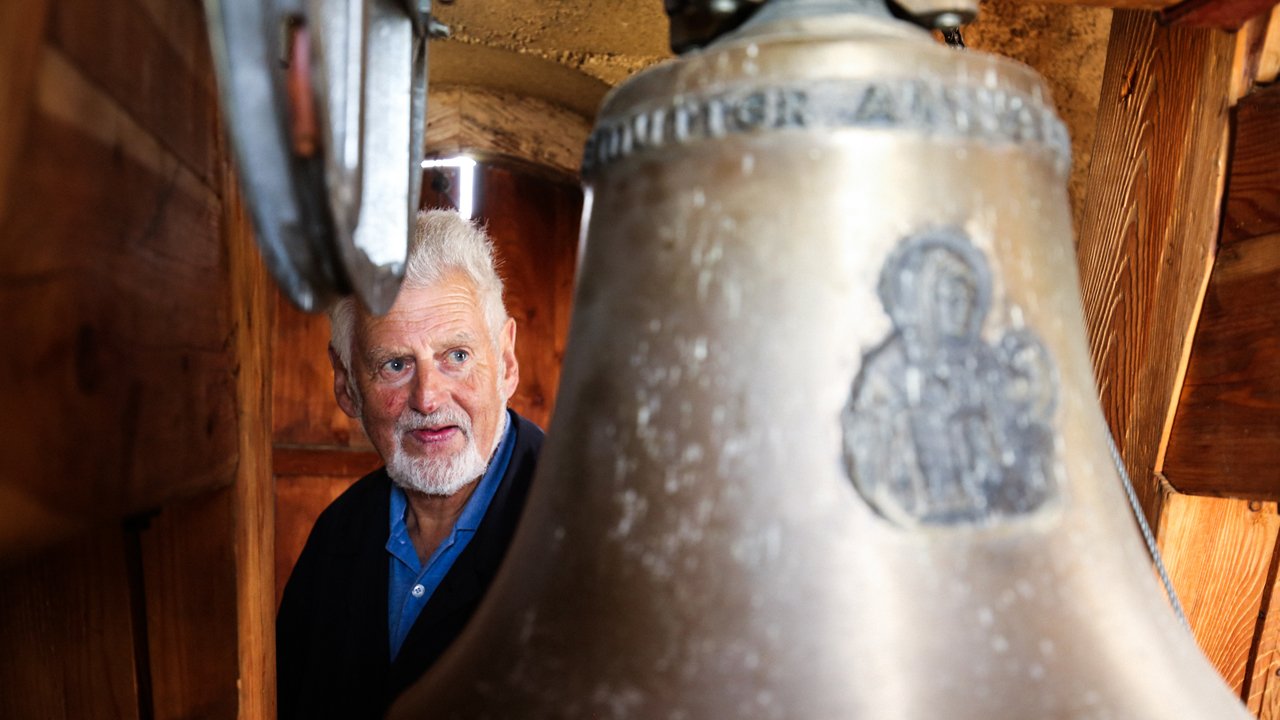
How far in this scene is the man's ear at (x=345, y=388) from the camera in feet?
5.94

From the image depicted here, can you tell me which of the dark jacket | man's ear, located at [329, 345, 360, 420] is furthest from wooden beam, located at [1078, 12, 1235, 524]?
man's ear, located at [329, 345, 360, 420]

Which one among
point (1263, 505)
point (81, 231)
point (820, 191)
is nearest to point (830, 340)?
point (820, 191)

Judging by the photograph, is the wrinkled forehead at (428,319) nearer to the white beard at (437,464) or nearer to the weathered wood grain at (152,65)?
the white beard at (437,464)

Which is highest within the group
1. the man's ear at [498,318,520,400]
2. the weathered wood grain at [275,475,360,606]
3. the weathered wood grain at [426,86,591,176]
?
the weathered wood grain at [426,86,591,176]

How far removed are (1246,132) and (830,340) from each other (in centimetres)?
76

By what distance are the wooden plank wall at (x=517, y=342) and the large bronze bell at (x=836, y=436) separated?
263 centimetres

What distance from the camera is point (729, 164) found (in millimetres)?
562

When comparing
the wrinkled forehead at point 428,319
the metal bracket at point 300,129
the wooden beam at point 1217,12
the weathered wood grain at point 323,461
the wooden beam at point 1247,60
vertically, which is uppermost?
the wooden beam at point 1217,12

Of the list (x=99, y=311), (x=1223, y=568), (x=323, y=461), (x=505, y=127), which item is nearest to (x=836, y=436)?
(x=99, y=311)

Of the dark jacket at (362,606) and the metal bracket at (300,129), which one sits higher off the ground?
the metal bracket at (300,129)

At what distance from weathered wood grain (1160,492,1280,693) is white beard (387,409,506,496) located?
39.2 inches

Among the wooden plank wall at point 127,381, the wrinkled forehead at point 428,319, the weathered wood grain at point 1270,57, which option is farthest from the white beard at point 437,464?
the weathered wood grain at point 1270,57

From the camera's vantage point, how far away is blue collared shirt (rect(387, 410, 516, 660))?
1.61 m

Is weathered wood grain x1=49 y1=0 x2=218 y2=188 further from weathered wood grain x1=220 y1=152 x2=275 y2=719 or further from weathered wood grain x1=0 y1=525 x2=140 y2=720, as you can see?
weathered wood grain x1=0 y1=525 x2=140 y2=720
